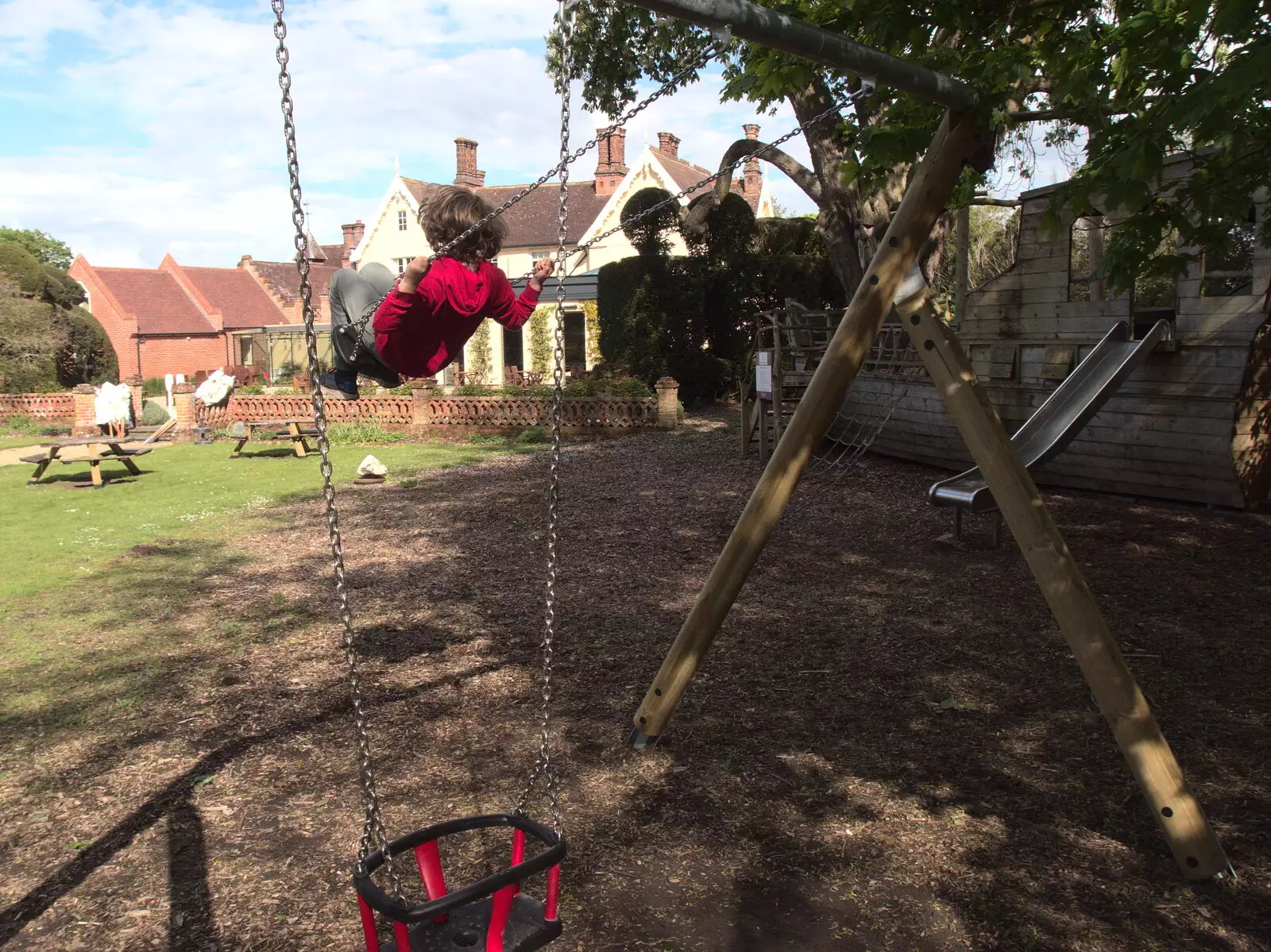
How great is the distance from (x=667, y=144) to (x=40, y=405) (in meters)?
21.1

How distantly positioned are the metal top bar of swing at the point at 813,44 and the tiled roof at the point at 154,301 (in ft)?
148

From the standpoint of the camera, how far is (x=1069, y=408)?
28.3 feet

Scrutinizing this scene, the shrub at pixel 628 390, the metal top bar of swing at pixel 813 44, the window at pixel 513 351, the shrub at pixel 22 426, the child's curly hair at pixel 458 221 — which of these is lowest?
the shrub at pixel 22 426

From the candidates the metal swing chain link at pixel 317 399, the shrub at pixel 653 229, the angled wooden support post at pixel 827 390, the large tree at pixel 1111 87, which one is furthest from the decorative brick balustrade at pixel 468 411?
the metal swing chain link at pixel 317 399

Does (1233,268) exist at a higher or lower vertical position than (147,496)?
higher

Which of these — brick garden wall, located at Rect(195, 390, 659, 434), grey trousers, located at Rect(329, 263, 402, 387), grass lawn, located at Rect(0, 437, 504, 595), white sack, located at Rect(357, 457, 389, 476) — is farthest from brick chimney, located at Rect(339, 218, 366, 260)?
grey trousers, located at Rect(329, 263, 402, 387)

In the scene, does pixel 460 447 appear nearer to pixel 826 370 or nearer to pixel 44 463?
pixel 44 463

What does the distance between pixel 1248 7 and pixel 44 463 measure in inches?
590

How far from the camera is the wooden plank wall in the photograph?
8352 mm

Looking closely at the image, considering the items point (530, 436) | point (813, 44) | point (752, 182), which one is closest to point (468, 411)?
point (530, 436)

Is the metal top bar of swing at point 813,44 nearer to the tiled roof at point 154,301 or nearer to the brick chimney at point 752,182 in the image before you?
the brick chimney at point 752,182

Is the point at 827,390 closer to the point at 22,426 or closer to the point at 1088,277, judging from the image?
the point at 1088,277

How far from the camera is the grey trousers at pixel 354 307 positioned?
423cm

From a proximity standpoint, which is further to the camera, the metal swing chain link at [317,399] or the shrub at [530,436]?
the shrub at [530,436]
